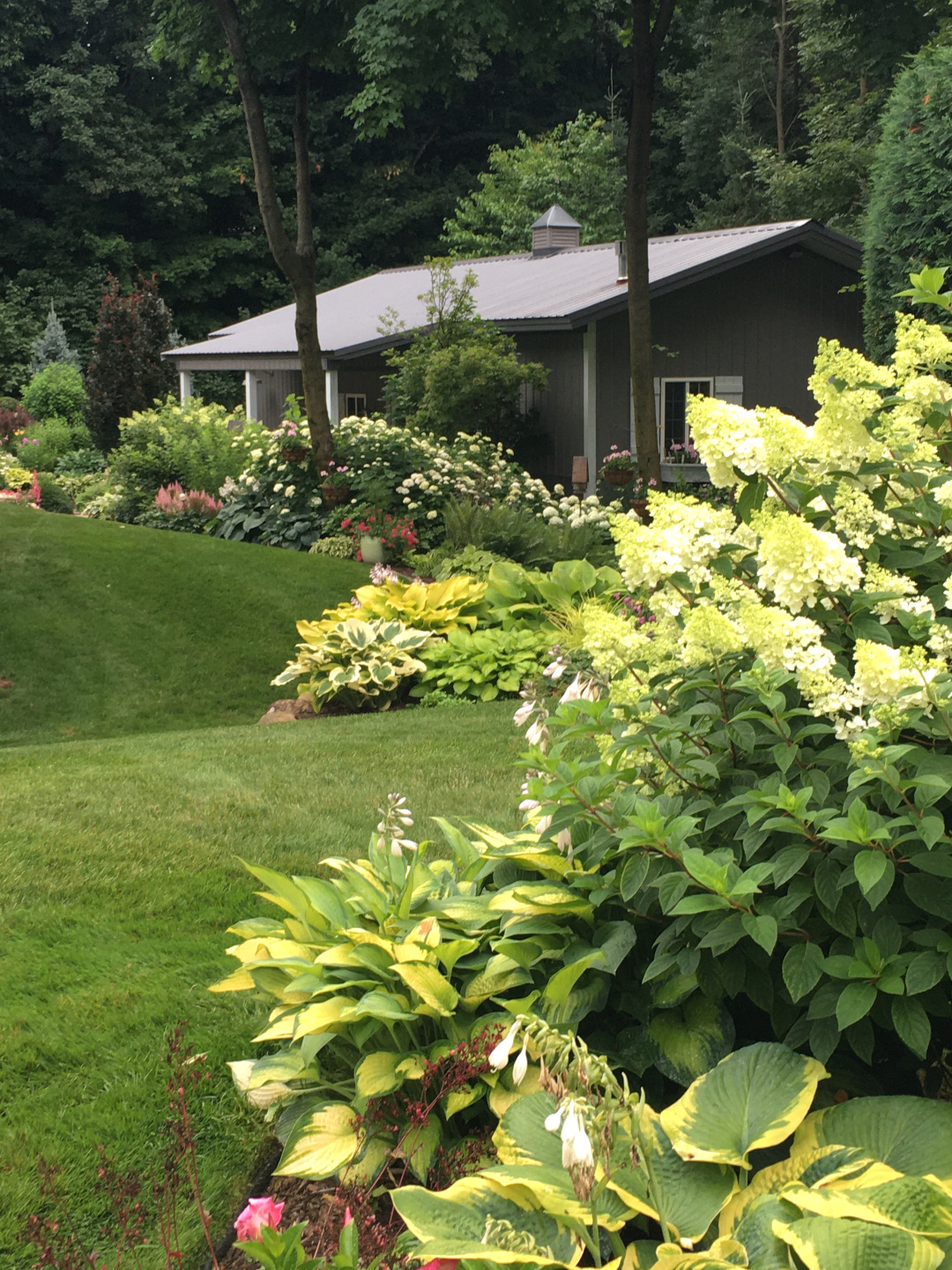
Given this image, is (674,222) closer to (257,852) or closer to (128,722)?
(128,722)

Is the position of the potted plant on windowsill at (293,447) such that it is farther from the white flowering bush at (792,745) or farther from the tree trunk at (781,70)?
the tree trunk at (781,70)

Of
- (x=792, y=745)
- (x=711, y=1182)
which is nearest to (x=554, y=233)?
(x=792, y=745)

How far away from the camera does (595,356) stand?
1630 centimetres

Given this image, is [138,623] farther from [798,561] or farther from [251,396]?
[251,396]

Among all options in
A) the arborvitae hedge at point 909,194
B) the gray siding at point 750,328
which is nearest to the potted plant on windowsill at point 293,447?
the gray siding at point 750,328

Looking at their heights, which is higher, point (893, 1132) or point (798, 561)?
point (798, 561)

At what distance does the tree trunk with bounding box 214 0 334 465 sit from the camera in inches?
517

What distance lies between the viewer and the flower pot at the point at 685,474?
15.1 m

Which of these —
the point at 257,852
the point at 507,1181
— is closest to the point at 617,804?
the point at 507,1181

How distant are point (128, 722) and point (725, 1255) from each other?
22.0 ft

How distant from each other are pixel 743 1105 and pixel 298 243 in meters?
12.6

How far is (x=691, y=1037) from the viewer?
2445mm

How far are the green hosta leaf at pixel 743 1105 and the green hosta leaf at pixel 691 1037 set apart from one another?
0.11 metres

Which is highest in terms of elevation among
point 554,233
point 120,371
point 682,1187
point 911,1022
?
point 554,233
